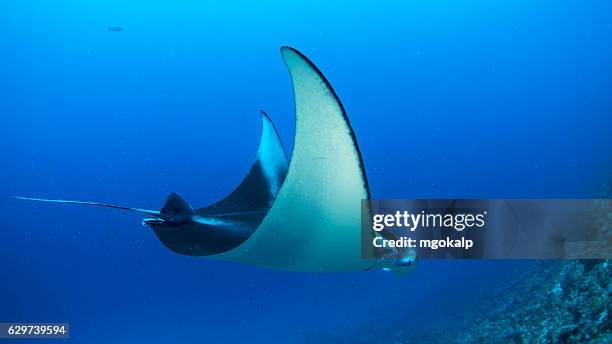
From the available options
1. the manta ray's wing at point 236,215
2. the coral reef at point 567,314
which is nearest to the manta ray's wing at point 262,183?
the manta ray's wing at point 236,215

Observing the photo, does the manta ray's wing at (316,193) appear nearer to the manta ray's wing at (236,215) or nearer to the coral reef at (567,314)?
the manta ray's wing at (236,215)

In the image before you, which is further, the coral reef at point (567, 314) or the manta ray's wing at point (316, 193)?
the coral reef at point (567, 314)

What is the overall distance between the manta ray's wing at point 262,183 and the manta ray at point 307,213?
1.58 feet

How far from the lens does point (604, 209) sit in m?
4.36

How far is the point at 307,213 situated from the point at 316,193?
132 millimetres

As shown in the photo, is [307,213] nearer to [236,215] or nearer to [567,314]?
[236,215]

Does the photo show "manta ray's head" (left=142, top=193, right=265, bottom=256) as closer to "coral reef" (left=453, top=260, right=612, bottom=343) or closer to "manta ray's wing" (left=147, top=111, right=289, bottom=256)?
"manta ray's wing" (left=147, top=111, right=289, bottom=256)

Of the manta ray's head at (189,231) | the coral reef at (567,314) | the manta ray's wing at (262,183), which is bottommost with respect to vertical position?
the coral reef at (567,314)

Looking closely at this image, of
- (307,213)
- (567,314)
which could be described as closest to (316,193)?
(307,213)

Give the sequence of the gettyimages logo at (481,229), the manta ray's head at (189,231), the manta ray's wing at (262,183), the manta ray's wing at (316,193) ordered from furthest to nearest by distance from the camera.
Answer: the manta ray's wing at (262,183) < the gettyimages logo at (481,229) < the manta ray's head at (189,231) < the manta ray's wing at (316,193)

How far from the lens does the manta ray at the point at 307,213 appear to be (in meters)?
2.04

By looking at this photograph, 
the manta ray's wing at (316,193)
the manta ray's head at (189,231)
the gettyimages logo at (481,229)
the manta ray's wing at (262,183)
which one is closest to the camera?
the manta ray's wing at (316,193)

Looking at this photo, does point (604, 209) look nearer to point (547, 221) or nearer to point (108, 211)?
point (547, 221)

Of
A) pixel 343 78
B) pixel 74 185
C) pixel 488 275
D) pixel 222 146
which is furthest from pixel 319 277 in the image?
pixel 74 185
